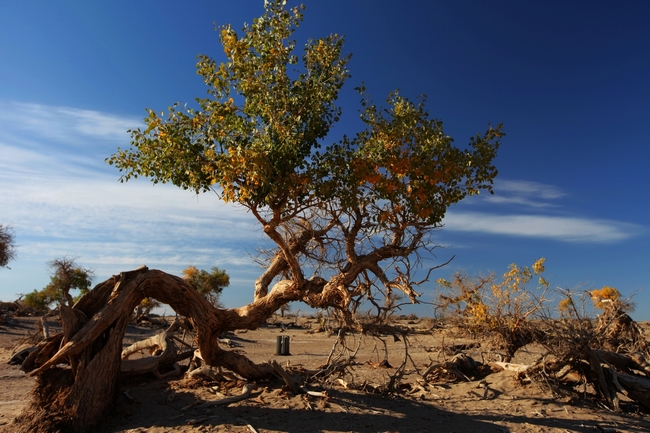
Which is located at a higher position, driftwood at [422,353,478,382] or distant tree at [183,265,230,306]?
distant tree at [183,265,230,306]

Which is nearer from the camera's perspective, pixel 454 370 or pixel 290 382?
pixel 290 382

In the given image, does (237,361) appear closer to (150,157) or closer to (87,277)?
(150,157)

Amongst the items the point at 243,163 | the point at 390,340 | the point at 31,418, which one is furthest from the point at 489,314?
the point at 390,340

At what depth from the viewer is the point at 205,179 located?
8961mm

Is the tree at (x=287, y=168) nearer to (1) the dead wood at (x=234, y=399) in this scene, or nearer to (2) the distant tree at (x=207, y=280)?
(1) the dead wood at (x=234, y=399)

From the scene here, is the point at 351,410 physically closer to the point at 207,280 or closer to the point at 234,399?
the point at 234,399

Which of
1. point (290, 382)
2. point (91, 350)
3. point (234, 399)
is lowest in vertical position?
point (234, 399)

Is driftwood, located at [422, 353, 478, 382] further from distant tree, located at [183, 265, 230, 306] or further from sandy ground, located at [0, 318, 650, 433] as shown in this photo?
distant tree, located at [183, 265, 230, 306]

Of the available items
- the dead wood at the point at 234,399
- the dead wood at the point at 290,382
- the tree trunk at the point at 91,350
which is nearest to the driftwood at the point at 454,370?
the dead wood at the point at 290,382

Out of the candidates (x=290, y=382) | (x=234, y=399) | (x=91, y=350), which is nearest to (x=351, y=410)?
(x=290, y=382)

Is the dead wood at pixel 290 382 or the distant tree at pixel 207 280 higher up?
the distant tree at pixel 207 280

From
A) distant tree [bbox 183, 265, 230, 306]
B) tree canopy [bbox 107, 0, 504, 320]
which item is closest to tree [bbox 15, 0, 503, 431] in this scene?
tree canopy [bbox 107, 0, 504, 320]

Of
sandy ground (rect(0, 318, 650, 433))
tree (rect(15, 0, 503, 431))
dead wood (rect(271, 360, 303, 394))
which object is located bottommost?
sandy ground (rect(0, 318, 650, 433))

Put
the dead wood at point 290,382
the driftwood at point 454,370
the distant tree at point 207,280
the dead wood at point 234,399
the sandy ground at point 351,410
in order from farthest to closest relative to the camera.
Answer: the distant tree at point 207,280 < the driftwood at point 454,370 < the dead wood at point 290,382 < the dead wood at point 234,399 < the sandy ground at point 351,410
